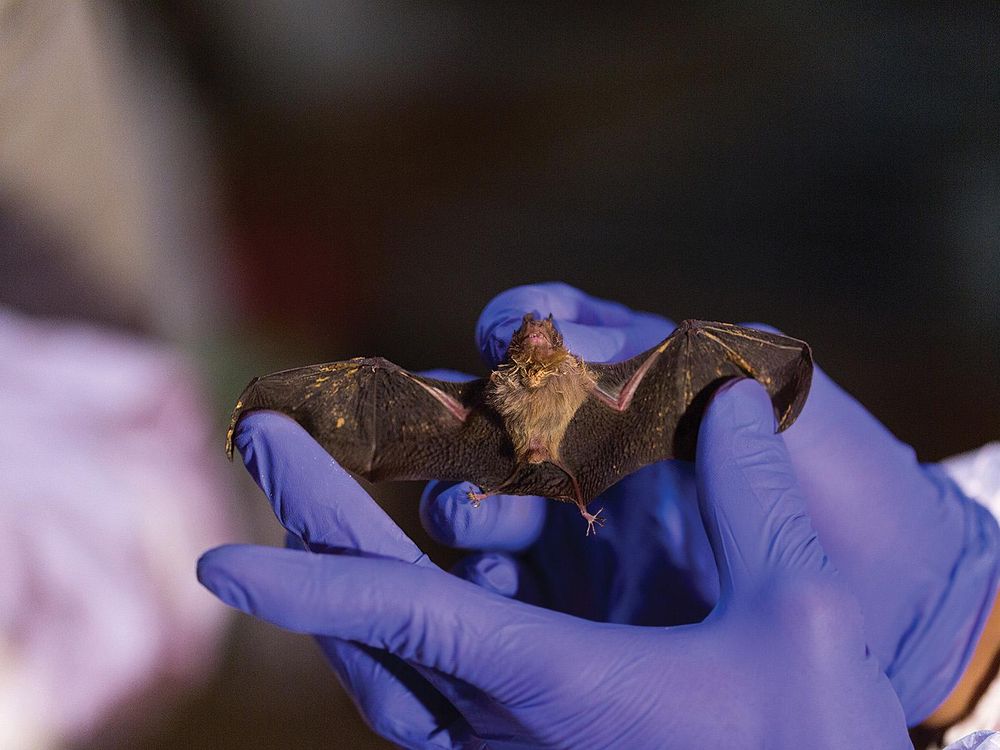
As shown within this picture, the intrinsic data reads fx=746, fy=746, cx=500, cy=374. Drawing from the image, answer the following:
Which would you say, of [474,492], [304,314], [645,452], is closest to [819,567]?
[645,452]

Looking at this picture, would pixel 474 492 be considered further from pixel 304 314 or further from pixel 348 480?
pixel 304 314

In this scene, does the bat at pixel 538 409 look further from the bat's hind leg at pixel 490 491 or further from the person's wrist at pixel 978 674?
the person's wrist at pixel 978 674

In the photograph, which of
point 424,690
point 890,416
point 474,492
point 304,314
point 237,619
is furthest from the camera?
point 304,314

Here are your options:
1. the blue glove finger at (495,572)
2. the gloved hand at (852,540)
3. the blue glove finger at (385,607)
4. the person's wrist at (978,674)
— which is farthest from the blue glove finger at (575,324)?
the person's wrist at (978,674)

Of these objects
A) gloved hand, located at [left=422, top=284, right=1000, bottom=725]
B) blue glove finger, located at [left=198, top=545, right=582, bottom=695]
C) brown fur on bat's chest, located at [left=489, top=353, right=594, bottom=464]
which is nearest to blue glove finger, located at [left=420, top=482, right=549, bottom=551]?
gloved hand, located at [left=422, top=284, right=1000, bottom=725]

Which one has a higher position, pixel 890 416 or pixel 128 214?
pixel 128 214

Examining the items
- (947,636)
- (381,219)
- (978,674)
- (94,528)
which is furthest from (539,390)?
(381,219)

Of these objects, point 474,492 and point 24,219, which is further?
point 24,219
